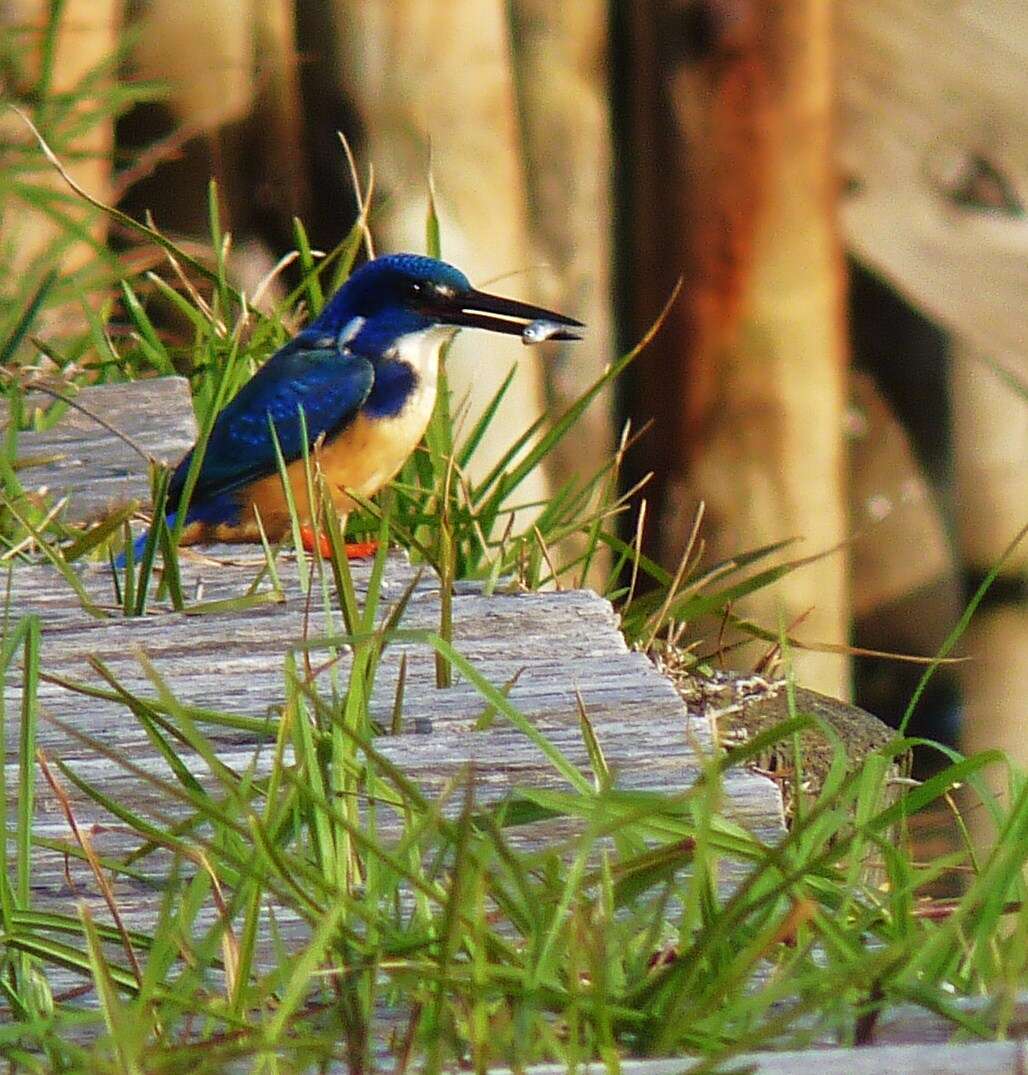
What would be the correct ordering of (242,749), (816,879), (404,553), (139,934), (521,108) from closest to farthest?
(139,934) → (816,879) → (242,749) → (404,553) → (521,108)

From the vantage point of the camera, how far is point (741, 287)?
818cm

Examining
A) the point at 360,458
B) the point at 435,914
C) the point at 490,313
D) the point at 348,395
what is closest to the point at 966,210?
the point at 490,313

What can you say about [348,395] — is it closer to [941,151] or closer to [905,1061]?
[905,1061]

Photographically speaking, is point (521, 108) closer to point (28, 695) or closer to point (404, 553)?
point (404, 553)

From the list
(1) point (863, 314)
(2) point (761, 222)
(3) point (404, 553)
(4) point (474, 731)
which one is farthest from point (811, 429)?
(4) point (474, 731)

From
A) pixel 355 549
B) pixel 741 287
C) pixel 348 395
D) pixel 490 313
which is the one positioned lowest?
pixel 741 287

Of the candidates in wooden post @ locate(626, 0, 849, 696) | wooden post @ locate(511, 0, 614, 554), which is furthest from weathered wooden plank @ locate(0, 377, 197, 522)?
wooden post @ locate(511, 0, 614, 554)

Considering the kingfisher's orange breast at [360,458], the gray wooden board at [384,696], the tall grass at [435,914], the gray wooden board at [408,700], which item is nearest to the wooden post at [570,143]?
the kingfisher's orange breast at [360,458]

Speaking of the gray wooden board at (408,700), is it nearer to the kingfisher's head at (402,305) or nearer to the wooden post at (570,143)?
the kingfisher's head at (402,305)

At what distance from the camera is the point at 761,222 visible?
813 cm

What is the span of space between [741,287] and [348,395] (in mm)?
4253

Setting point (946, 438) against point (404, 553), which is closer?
point (404, 553)

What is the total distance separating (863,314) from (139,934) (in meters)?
7.84

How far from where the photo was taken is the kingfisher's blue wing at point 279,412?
3.81 m
